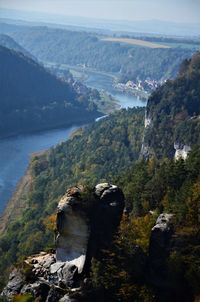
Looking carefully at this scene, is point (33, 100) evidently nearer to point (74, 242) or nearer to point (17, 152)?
point (17, 152)

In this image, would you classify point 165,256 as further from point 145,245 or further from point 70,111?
point 70,111

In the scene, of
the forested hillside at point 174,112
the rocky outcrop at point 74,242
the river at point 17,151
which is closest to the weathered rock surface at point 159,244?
the rocky outcrop at point 74,242

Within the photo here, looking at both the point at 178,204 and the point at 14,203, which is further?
the point at 14,203

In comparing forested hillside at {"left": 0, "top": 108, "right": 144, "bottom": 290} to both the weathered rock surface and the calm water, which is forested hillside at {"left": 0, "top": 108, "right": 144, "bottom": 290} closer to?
the calm water

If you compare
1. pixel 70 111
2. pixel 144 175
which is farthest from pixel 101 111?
pixel 144 175

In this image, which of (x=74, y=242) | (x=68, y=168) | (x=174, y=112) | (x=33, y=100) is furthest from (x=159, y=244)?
(x=33, y=100)

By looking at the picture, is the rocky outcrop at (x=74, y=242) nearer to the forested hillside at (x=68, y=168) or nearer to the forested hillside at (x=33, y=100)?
the forested hillside at (x=68, y=168)

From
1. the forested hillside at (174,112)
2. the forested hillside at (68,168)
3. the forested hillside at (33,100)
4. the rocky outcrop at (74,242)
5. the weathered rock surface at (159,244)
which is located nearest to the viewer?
the rocky outcrop at (74,242)
